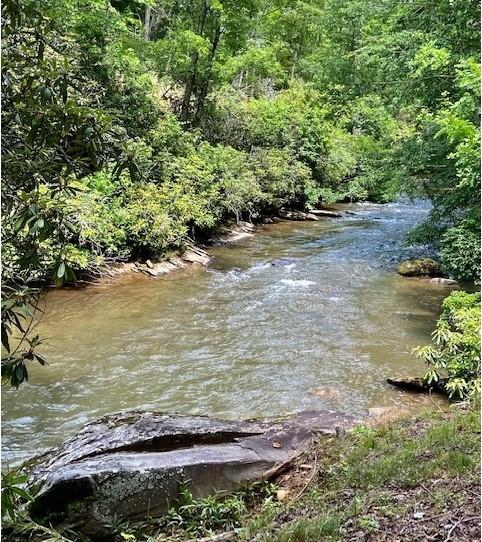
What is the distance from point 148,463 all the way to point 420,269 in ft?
35.4

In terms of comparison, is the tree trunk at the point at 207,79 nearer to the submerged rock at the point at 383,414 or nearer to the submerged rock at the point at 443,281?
the submerged rock at the point at 443,281

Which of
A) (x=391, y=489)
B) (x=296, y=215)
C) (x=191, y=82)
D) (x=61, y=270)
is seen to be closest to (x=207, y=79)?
(x=191, y=82)

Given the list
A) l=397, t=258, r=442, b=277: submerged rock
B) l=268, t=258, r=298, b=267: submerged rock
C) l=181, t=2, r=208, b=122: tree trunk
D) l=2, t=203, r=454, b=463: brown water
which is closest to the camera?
l=2, t=203, r=454, b=463: brown water

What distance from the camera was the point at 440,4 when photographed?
34.6 ft

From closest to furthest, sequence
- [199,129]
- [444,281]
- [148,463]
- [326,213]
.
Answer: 1. [148,463]
2. [444,281]
3. [199,129]
4. [326,213]

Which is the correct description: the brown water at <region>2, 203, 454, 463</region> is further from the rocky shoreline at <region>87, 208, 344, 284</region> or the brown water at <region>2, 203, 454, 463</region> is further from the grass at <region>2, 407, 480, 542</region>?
the grass at <region>2, 407, 480, 542</region>

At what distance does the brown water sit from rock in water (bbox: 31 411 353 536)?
1.65 metres

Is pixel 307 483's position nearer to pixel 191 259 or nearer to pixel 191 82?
pixel 191 259

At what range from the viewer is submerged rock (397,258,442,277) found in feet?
45.0

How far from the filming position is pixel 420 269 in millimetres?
13773

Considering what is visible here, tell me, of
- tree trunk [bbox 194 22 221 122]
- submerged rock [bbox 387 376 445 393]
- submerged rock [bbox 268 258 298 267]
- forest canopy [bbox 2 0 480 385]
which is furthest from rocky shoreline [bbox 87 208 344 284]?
submerged rock [bbox 387 376 445 393]

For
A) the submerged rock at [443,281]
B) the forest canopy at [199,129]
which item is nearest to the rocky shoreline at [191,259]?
the forest canopy at [199,129]

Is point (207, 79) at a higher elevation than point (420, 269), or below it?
higher

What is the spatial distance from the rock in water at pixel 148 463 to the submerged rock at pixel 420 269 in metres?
8.94
